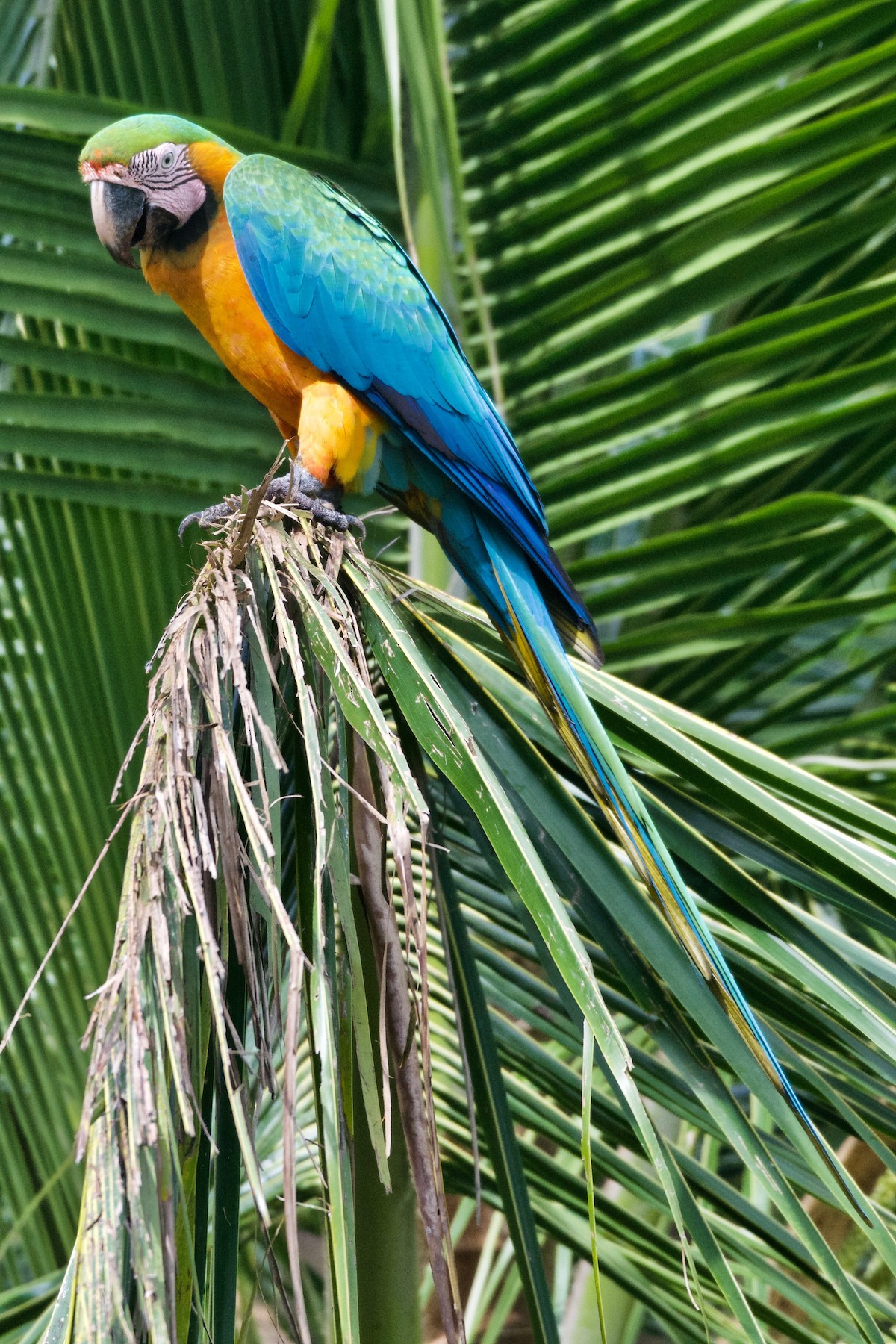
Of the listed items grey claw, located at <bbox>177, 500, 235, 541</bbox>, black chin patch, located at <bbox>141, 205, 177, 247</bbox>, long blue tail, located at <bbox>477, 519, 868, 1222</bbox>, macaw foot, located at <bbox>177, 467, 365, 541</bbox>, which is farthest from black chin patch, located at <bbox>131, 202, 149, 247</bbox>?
long blue tail, located at <bbox>477, 519, 868, 1222</bbox>

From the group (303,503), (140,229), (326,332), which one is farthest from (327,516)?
(140,229)

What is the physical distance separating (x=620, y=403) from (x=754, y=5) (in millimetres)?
410

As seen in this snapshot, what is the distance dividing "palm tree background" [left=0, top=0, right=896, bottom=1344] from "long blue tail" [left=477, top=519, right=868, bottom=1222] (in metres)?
0.03

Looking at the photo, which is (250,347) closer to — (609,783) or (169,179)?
(169,179)

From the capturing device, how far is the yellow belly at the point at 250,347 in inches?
49.7

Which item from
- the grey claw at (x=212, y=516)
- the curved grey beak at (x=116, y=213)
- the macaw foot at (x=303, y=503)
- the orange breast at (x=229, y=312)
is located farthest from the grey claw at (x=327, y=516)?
the curved grey beak at (x=116, y=213)

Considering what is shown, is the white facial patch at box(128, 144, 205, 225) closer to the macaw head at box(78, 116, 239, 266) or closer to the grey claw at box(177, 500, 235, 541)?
the macaw head at box(78, 116, 239, 266)

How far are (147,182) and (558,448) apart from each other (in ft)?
1.80

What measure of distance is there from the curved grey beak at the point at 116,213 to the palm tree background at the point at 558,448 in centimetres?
5

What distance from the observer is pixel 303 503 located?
45.3 inches

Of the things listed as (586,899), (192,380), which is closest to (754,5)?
(192,380)

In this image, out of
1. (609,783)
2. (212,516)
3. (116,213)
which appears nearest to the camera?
(609,783)

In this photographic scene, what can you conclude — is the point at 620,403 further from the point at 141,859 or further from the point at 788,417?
the point at 141,859

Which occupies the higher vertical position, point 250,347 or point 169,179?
point 169,179
